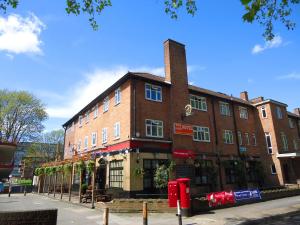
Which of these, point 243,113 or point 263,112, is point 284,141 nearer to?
point 263,112

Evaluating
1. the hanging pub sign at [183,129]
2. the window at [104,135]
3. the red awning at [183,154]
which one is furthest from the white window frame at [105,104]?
the red awning at [183,154]

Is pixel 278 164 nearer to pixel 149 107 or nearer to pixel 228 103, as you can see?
pixel 228 103

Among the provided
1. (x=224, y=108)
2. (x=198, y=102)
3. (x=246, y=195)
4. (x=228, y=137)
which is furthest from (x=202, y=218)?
(x=224, y=108)

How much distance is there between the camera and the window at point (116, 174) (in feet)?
67.3

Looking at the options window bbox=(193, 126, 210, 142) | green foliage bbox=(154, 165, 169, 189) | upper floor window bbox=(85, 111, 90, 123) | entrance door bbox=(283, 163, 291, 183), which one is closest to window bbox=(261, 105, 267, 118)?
entrance door bbox=(283, 163, 291, 183)

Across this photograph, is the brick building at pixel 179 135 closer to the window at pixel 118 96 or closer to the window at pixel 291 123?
the window at pixel 118 96

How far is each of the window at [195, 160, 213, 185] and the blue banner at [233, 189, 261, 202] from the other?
571 centimetres

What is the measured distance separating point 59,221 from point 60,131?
51030mm

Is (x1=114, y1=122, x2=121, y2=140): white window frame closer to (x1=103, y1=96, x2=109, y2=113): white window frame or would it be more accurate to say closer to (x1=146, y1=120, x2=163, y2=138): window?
(x1=146, y1=120, x2=163, y2=138): window

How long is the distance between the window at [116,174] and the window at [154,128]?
132 inches

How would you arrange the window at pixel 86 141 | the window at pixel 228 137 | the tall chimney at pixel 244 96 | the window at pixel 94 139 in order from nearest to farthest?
the window at pixel 94 139 → the window at pixel 228 137 → the window at pixel 86 141 → the tall chimney at pixel 244 96

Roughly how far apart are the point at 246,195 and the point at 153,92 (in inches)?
438

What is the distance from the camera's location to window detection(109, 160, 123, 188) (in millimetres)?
20506

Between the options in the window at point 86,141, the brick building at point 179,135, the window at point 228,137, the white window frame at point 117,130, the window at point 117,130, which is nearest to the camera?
the brick building at point 179,135
